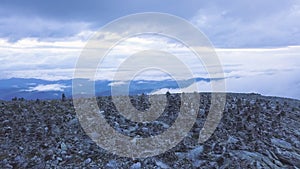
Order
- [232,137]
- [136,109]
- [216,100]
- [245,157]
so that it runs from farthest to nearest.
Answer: [216,100]
[136,109]
[232,137]
[245,157]

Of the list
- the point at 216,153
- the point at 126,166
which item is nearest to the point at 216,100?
the point at 216,153

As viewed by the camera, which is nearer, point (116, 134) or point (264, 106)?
point (116, 134)

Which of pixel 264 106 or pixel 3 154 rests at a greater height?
pixel 264 106

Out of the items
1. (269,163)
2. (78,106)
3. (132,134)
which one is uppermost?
(78,106)

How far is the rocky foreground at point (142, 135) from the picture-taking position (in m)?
12.6

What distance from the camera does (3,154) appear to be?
1268 cm

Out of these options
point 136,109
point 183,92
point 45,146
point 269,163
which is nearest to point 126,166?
point 45,146

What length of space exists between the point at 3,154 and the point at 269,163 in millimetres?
10168

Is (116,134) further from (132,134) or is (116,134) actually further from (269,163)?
(269,163)

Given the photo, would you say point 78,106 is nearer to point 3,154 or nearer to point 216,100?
point 3,154

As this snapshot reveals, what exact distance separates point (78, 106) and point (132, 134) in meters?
3.97

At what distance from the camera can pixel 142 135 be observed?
14.1m

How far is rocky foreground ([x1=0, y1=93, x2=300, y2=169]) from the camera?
1260 centimetres

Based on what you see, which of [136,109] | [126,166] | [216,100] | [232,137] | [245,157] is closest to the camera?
[126,166]
